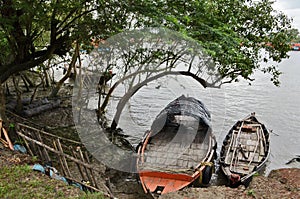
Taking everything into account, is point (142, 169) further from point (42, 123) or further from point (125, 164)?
point (42, 123)

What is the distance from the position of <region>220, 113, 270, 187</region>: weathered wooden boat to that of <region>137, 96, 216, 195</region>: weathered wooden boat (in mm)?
607

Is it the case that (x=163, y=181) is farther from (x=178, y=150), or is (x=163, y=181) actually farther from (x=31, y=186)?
(x=31, y=186)

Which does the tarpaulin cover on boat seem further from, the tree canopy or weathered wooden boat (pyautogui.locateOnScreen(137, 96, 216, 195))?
the tree canopy

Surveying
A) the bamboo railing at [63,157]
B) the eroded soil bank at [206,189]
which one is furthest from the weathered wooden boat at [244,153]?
the bamboo railing at [63,157]

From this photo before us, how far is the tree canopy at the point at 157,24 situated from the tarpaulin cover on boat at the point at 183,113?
1692 mm

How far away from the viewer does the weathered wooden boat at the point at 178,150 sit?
7.59 metres

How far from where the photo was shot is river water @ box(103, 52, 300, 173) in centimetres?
1298

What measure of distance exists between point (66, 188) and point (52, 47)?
4.41 metres

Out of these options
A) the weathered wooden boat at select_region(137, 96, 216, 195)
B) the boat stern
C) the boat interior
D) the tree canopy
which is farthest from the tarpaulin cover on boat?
the boat stern

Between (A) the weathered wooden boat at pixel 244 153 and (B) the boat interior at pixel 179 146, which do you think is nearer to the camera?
(B) the boat interior at pixel 179 146

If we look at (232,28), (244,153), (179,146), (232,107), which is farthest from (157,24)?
(232,107)

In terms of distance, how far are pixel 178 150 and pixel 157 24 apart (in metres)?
4.39

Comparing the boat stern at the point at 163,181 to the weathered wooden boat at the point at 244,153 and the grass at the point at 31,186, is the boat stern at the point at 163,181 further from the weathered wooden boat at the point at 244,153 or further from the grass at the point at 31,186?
the grass at the point at 31,186

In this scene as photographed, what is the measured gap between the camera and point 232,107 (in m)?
18.8
